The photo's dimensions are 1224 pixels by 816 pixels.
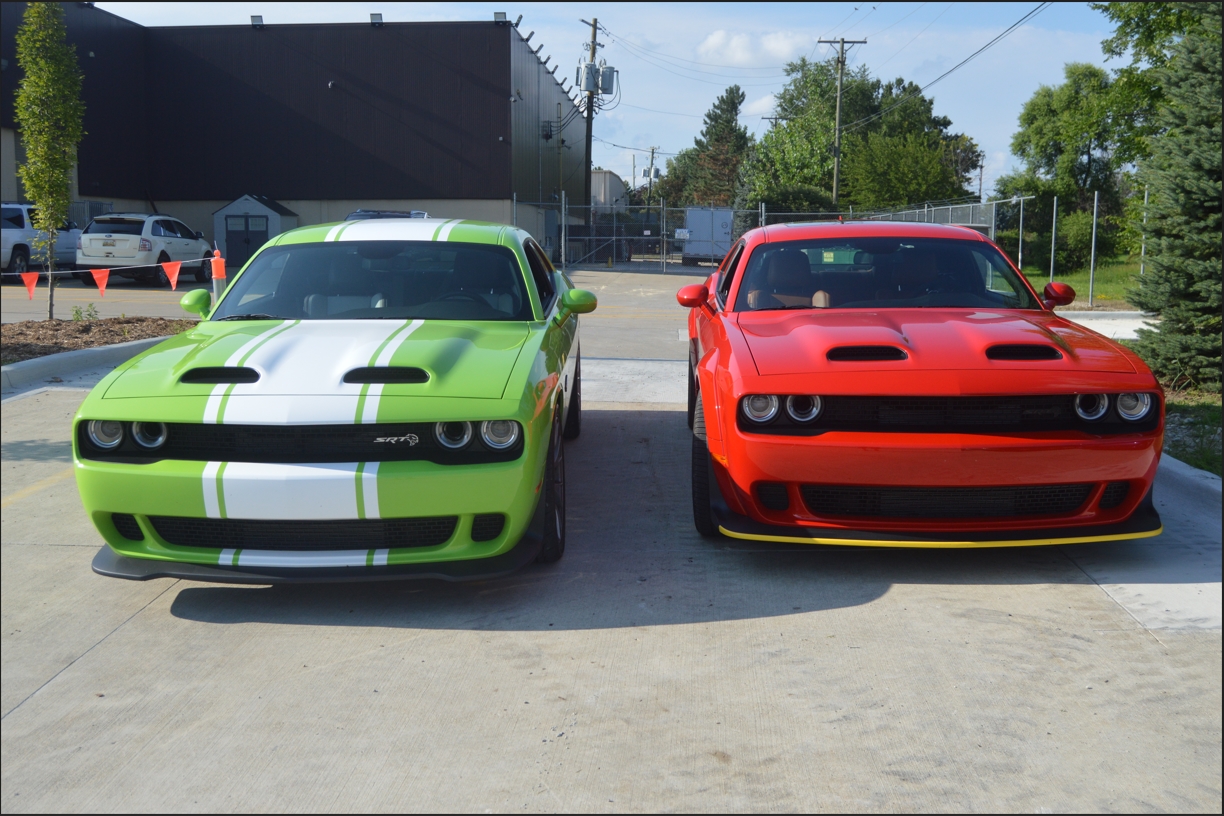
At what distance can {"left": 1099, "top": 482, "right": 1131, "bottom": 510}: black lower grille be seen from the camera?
415 centimetres

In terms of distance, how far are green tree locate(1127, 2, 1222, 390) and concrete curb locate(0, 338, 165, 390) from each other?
281 inches

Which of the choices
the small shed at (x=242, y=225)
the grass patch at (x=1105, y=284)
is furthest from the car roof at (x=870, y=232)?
the small shed at (x=242, y=225)

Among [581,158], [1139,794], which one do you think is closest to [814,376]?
[1139,794]

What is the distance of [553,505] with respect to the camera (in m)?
4.33

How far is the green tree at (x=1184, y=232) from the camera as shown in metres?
7.52

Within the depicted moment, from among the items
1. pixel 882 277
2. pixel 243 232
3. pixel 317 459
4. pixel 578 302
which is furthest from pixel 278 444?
pixel 243 232

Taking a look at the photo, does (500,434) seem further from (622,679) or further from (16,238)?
(16,238)

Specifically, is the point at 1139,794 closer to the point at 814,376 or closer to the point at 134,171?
the point at 814,376

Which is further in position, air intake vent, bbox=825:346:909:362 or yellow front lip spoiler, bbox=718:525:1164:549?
air intake vent, bbox=825:346:909:362

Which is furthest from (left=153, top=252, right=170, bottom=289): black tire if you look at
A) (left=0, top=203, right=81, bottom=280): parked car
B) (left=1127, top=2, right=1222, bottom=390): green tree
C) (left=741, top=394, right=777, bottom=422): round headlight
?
(left=741, top=394, right=777, bottom=422): round headlight

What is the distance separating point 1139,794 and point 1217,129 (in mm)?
6114

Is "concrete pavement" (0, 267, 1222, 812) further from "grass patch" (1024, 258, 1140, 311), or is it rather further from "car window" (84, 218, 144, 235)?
"car window" (84, 218, 144, 235)

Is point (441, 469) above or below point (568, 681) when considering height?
above

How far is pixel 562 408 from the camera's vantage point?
16.3 ft
